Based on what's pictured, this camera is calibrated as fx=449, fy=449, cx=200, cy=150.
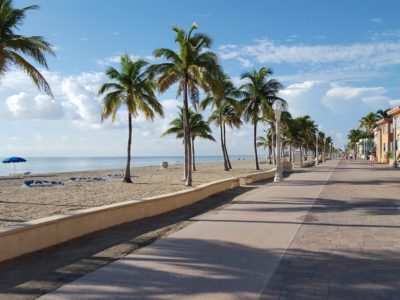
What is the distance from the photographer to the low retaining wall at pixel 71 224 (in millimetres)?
5906

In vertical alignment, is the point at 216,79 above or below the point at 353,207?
above

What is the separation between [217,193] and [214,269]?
10592 millimetres

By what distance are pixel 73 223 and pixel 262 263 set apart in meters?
3.28

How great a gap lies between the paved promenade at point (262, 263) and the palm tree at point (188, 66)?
12.8m

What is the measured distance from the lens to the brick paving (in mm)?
4594

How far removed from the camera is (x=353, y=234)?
7.79 metres

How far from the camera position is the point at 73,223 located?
7.31 metres

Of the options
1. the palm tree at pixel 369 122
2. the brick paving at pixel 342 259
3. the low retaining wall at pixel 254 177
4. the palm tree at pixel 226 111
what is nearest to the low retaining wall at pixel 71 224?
the brick paving at pixel 342 259

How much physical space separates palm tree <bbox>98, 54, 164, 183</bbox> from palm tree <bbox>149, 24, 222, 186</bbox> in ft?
9.59

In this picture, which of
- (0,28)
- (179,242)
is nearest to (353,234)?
(179,242)

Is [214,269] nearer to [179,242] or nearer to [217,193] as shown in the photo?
[179,242]

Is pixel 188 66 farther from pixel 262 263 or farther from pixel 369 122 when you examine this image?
pixel 369 122

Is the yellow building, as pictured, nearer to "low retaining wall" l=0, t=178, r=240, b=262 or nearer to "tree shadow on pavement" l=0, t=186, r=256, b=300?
"low retaining wall" l=0, t=178, r=240, b=262

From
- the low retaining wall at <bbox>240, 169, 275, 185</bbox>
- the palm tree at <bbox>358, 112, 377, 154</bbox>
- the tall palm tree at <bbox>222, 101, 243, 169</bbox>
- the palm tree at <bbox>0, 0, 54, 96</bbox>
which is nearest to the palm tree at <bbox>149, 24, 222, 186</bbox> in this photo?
the low retaining wall at <bbox>240, 169, 275, 185</bbox>
